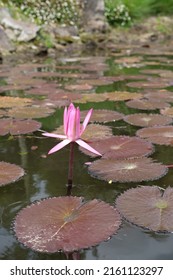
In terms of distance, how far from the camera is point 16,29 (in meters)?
6.43

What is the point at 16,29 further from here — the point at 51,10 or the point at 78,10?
the point at 78,10

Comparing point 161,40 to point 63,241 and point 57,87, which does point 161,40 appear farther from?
point 63,241

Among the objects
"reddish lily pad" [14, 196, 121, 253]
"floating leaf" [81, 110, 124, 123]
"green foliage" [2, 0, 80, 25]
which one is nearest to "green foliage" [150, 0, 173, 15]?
"green foliage" [2, 0, 80, 25]

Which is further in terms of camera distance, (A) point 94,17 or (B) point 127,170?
(A) point 94,17

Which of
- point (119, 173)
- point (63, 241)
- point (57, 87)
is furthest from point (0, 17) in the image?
point (63, 241)

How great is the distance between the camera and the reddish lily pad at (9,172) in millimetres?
1510

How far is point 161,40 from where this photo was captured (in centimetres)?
936

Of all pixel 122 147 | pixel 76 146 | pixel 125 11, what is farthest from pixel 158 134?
pixel 125 11

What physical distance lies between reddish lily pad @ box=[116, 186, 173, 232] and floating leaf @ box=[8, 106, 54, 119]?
121cm

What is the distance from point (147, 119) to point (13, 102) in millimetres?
1058

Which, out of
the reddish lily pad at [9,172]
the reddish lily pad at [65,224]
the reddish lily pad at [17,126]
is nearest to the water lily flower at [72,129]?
the reddish lily pad at [65,224]

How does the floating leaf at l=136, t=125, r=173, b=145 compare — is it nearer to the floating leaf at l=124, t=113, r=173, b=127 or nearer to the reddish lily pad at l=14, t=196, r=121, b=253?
the floating leaf at l=124, t=113, r=173, b=127

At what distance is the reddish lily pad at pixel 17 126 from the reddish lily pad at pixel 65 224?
88 cm

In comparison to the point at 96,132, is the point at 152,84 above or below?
above
